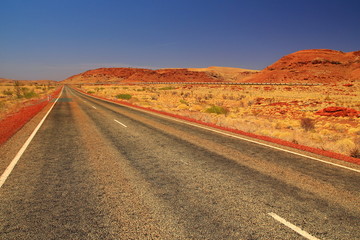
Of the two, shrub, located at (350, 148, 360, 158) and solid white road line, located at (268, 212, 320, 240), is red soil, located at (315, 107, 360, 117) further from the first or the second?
solid white road line, located at (268, 212, 320, 240)

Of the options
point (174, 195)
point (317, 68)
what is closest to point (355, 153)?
point (174, 195)

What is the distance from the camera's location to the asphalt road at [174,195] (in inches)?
112

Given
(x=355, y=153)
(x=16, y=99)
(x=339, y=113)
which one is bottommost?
(x=16, y=99)

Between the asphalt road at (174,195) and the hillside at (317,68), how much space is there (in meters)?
89.6

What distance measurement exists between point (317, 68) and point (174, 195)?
108677 mm

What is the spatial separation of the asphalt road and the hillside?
89.6m

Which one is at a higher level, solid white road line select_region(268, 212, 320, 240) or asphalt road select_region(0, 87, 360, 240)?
solid white road line select_region(268, 212, 320, 240)

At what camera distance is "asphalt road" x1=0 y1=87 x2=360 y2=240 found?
2.84m

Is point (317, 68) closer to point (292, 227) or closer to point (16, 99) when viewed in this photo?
point (16, 99)

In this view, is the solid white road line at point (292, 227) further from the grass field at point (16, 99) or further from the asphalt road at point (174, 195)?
the grass field at point (16, 99)

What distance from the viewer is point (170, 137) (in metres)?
8.30

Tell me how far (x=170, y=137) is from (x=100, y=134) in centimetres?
299

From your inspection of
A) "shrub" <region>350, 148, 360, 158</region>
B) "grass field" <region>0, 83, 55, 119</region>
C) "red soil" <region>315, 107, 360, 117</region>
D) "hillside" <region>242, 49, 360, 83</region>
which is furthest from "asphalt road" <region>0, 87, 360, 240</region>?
"hillside" <region>242, 49, 360, 83</region>

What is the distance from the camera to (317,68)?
89812 millimetres
